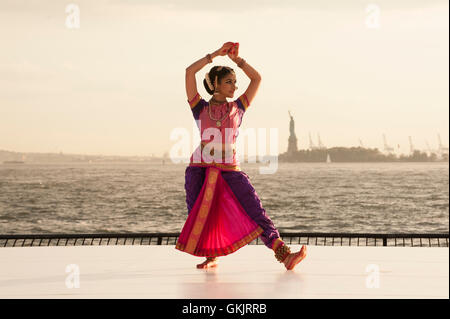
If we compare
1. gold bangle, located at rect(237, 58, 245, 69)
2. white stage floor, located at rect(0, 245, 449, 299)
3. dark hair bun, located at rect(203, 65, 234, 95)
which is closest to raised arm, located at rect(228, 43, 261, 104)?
gold bangle, located at rect(237, 58, 245, 69)

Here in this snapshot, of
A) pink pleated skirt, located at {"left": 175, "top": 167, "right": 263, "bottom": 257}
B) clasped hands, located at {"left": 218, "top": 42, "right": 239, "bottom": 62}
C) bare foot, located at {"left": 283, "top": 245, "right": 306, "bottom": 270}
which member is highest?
clasped hands, located at {"left": 218, "top": 42, "right": 239, "bottom": 62}

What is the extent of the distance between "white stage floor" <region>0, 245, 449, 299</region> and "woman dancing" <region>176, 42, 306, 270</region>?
212mm

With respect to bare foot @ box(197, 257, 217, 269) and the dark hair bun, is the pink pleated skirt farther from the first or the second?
the dark hair bun

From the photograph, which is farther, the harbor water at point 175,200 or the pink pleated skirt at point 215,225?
the harbor water at point 175,200

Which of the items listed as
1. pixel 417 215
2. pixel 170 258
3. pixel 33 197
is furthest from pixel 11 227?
pixel 170 258

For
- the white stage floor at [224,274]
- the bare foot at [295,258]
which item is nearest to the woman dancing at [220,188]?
the bare foot at [295,258]

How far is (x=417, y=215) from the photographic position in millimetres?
73438

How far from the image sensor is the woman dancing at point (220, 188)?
5176mm

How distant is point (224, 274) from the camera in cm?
510

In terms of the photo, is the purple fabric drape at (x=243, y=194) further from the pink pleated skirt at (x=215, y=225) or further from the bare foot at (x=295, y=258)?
the bare foot at (x=295, y=258)

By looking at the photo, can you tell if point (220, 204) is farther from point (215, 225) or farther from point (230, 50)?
point (230, 50)

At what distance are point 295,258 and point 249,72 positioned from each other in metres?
1.46

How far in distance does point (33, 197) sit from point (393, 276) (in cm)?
7752

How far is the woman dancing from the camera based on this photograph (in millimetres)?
5176
